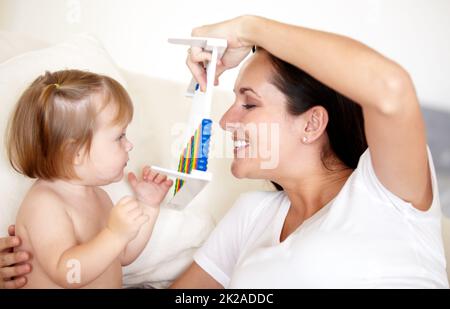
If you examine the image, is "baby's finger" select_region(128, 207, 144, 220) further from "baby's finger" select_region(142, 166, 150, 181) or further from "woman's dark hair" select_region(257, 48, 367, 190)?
"woman's dark hair" select_region(257, 48, 367, 190)

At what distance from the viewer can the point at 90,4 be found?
188cm

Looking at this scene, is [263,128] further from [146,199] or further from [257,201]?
[146,199]

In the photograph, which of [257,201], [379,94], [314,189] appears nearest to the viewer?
[379,94]

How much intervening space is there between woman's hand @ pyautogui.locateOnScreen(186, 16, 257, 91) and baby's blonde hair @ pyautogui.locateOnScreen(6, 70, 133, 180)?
209 mm

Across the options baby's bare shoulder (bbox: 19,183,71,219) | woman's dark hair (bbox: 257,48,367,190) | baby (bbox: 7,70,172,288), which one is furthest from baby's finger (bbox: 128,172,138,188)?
woman's dark hair (bbox: 257,48,367,190)

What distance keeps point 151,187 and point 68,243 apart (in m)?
0.30

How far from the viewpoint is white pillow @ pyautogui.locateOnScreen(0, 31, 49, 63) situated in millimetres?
1405

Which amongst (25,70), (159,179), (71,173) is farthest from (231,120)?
(25,70)

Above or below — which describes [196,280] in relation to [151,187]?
below

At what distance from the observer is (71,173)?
1.15 metres

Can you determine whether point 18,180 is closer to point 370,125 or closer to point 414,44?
point 370,125

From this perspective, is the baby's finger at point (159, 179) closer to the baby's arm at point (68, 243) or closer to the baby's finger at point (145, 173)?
the baby's finger at point (145, 173)

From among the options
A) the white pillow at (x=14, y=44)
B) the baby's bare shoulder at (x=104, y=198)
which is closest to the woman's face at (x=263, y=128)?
the baby's bare shoulder at (x=104, y=198)

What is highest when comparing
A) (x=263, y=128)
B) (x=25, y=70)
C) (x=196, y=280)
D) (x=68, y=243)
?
(x=25, y=70)
